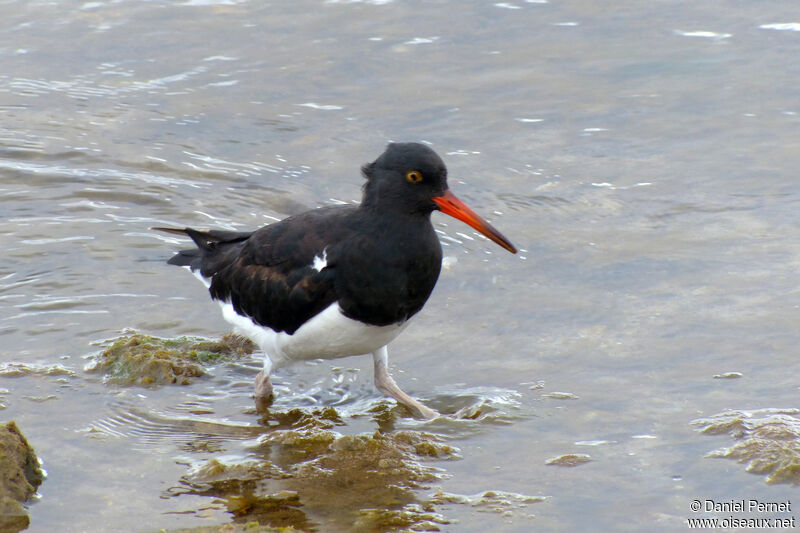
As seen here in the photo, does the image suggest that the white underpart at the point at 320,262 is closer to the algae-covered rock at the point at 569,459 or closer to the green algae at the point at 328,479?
the green algae at the point at 328,479

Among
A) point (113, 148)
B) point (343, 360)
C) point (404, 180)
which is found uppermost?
point (404, 180)

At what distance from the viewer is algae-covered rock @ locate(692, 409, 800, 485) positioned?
4.68 metres

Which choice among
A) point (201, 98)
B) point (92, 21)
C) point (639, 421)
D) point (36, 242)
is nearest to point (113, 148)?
point (201, 98)

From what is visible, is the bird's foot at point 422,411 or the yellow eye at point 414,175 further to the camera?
the bird's foot at point 422,411

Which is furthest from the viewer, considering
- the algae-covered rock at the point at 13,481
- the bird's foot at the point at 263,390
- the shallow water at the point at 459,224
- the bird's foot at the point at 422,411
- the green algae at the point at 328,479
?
the bird's foot at the point at 263,390

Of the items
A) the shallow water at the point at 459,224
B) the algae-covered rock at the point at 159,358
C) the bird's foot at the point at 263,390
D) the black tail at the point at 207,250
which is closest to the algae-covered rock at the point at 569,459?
the shallow water at the point at 459,224

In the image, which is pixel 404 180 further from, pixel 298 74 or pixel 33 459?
pixel 298 74

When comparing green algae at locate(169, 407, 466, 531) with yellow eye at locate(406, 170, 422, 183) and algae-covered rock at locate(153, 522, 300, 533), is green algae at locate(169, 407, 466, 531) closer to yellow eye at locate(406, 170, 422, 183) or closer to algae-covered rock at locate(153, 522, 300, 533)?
algae-covered rock at locate(153, 522, 300, 533)

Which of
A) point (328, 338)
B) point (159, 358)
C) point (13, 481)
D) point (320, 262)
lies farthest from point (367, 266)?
point (13, 481)

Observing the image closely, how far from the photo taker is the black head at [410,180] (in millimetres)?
5410

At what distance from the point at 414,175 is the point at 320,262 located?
0.66m

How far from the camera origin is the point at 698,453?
493 cm

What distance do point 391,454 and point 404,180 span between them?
4.49ft

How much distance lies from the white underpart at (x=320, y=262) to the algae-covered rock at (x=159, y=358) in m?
1.13
